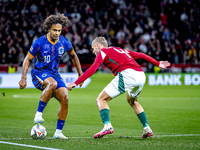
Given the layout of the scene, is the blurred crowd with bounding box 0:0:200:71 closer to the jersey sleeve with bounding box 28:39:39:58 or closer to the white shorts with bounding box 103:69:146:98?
the jersey sleeve with bounding box 28:39:39:58

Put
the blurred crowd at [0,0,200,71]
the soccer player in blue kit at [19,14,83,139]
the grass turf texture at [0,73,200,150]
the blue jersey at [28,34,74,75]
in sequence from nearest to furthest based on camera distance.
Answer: the grass turf texture at [0,73,200,150] → the soccer player in blue kit at [19,14,83,139] → the blue jersey at [28,34,74,75] → the blurred crowd at [0,0,200,71]

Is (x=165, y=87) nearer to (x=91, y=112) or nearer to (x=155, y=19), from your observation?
(x=155, y=19)

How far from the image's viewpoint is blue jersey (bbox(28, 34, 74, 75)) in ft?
22.2

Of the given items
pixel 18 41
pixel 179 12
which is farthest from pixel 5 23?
pixel 179 12

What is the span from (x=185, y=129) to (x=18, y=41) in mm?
15620

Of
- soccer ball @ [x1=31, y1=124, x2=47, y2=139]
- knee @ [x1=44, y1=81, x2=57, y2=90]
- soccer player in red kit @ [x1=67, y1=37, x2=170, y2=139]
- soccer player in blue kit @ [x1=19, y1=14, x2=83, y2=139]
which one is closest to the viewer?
soccer ball @ [x1=31, y1=124, x2=47, y2=139]

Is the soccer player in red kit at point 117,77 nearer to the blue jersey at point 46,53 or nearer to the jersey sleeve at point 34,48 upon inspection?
the blue jersey at point 46,53

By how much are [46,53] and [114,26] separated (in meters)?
17.7

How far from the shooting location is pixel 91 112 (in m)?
11.2

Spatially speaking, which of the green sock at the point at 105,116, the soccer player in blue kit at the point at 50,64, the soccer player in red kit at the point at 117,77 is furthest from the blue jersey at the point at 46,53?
the green sock at the point at 105,116

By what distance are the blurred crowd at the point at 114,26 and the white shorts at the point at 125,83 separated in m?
14.1

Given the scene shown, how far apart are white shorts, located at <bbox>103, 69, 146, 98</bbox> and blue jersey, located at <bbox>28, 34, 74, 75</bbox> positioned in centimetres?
119

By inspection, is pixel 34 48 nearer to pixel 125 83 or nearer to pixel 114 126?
pixel 125 83

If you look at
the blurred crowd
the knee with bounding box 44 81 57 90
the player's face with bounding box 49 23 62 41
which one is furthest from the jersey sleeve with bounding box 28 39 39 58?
the blurred crowd
